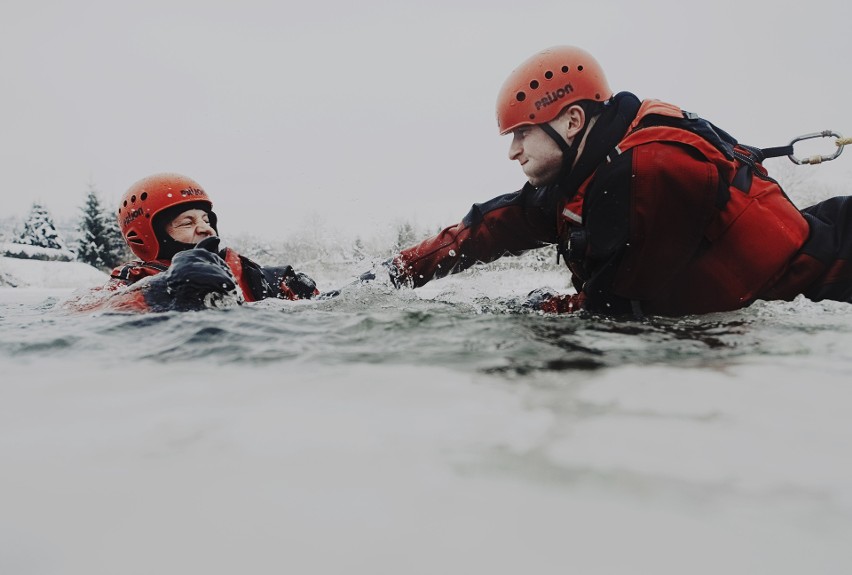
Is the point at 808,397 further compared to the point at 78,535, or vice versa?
the point at 808,397

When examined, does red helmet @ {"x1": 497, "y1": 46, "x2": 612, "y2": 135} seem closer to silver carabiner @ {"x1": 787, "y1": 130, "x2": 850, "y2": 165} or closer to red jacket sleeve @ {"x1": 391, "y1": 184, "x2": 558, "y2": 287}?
red jacket sleeve @ {"x1": 391, "y1": 184, "x2": 558, "y2": 287}

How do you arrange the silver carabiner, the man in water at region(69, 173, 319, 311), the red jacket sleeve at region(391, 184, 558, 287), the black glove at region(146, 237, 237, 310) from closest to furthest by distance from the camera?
the silver carabiner, the black glove at region(146, 237, 237, 310), the man in water at region(69, 173, 319, 311), the red jacket sleeve at region(391, 184, 558, 287)

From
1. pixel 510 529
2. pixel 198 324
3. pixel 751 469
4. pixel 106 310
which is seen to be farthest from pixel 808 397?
pixel 106 310

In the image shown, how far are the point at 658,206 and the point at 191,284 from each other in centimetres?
280

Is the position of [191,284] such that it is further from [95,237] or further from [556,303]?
[95,237]

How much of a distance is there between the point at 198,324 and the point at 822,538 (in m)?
2.45

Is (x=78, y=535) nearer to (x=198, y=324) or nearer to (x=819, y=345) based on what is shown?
(x=198, y=324)

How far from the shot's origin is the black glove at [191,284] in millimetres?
3309

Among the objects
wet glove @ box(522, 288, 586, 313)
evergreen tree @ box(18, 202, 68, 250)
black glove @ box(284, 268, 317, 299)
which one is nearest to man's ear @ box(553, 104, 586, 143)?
wet glove @ box(522, 288, 586, 313)

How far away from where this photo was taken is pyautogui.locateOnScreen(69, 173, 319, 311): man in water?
11.5ft

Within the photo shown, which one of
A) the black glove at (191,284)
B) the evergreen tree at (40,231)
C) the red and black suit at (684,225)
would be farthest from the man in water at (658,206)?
the evergreen tree at (40,231)

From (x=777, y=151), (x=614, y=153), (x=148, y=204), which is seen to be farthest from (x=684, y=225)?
(x=148, y=204)

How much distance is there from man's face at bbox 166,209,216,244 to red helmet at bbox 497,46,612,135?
3018 millimetres

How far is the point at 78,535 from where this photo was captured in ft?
2.49
